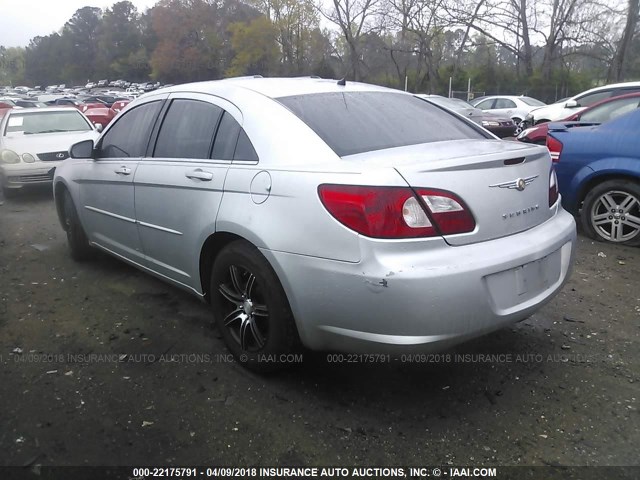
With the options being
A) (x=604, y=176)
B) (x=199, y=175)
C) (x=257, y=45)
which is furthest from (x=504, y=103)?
(x=257, y=45)

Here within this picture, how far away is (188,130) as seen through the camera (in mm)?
3559

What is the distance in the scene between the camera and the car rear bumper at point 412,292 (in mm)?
2365

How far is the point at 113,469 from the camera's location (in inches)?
94.3

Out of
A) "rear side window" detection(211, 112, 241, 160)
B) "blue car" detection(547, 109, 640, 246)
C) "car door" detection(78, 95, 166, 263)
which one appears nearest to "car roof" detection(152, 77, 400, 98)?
"rear side window" detection(211, 112, 241, 160)

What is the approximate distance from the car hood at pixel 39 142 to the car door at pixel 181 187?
19.4 feet

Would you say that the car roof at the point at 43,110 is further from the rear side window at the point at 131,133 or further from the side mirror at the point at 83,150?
the rear side window at the point at 131,133

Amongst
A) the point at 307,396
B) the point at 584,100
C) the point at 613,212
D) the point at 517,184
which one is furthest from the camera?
the point at 584,100

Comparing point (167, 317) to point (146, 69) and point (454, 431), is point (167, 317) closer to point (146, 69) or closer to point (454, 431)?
point (454, 431)

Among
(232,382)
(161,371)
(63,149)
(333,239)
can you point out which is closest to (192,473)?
(232,382)

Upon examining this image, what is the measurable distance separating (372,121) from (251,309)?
1.26 meters

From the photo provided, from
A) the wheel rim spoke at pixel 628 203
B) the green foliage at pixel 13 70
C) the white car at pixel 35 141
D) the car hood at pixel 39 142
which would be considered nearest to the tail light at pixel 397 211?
the wheel rim spoke at pixel 628 203

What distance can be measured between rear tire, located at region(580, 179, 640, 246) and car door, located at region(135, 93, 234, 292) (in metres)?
3.87

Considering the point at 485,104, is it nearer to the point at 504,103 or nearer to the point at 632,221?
the point at 504,103

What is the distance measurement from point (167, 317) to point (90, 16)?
117152 millimetres
